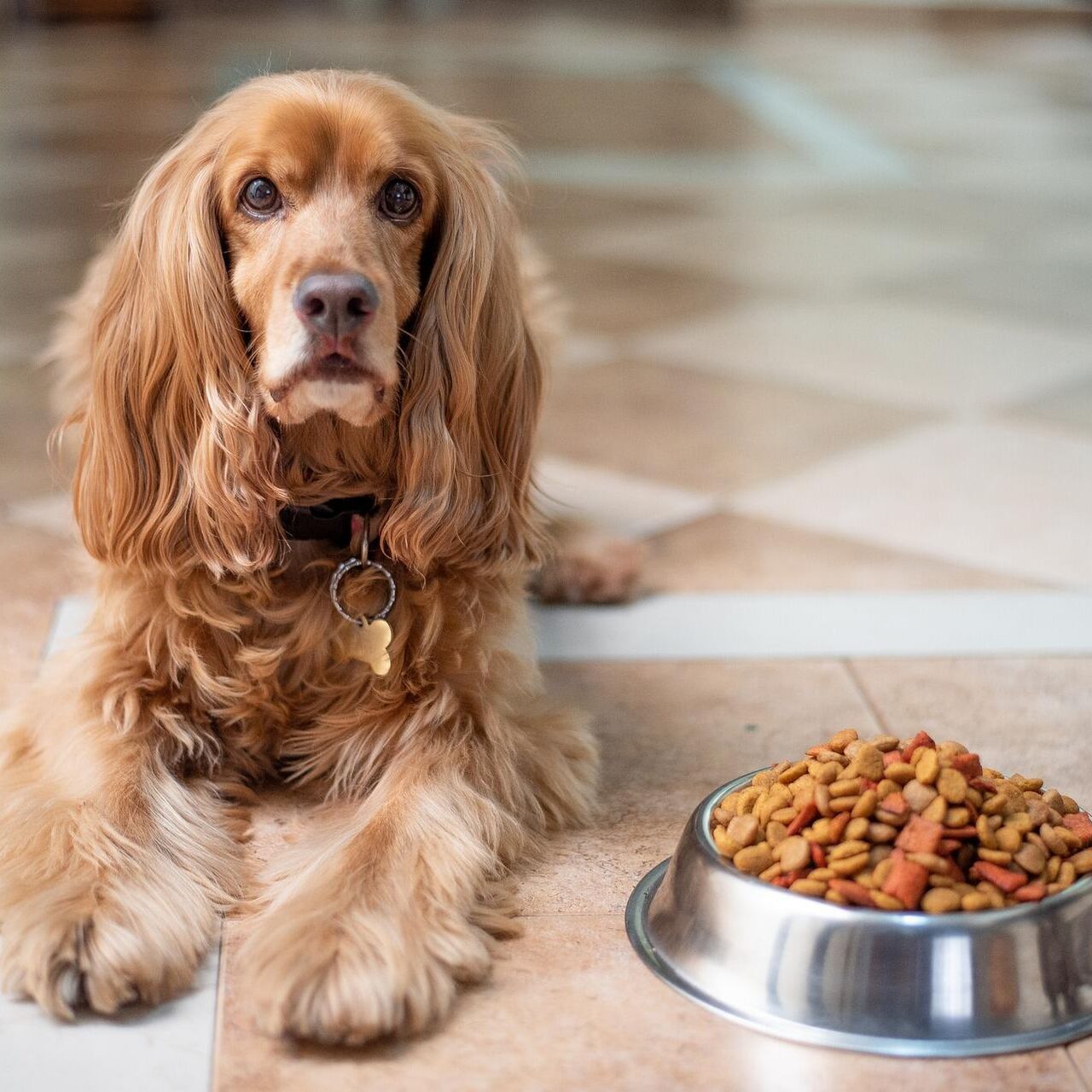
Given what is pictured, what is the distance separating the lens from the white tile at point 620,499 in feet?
13.9

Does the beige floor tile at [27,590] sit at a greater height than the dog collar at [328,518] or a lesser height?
lesser

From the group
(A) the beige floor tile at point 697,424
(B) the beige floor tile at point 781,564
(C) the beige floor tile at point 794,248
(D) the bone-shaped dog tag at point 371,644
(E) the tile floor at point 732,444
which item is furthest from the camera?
(C) the beige floor tile at point 794,248

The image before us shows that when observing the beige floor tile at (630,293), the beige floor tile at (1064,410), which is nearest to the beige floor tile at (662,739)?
the beige floor tile at (1064,410)

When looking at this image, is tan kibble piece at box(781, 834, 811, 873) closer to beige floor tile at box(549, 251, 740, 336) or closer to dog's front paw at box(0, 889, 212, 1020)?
dog's front paw at box(0, 889, 212, 1020)

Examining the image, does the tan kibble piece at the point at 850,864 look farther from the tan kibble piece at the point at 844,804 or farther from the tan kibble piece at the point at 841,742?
the tan kibble piece at the point at 841,742

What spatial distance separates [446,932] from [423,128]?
127 centimetres

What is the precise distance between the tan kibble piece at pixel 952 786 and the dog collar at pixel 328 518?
104cm

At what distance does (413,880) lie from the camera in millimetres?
2264

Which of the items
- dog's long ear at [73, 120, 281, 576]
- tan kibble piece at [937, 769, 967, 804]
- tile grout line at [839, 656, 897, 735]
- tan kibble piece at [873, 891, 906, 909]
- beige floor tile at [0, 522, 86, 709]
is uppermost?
dog's long ear at [73, 120, 281, 576]

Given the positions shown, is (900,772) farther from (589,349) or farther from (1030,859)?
(589,349)

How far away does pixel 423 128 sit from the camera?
2584 mm

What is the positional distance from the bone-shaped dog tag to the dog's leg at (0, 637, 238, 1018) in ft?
1.11

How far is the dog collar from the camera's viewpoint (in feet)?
8.68

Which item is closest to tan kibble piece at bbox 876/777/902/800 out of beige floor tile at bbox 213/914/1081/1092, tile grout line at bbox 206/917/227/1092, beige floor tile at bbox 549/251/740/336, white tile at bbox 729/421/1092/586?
beige floor tile at bbox 213/914/1081/1092
